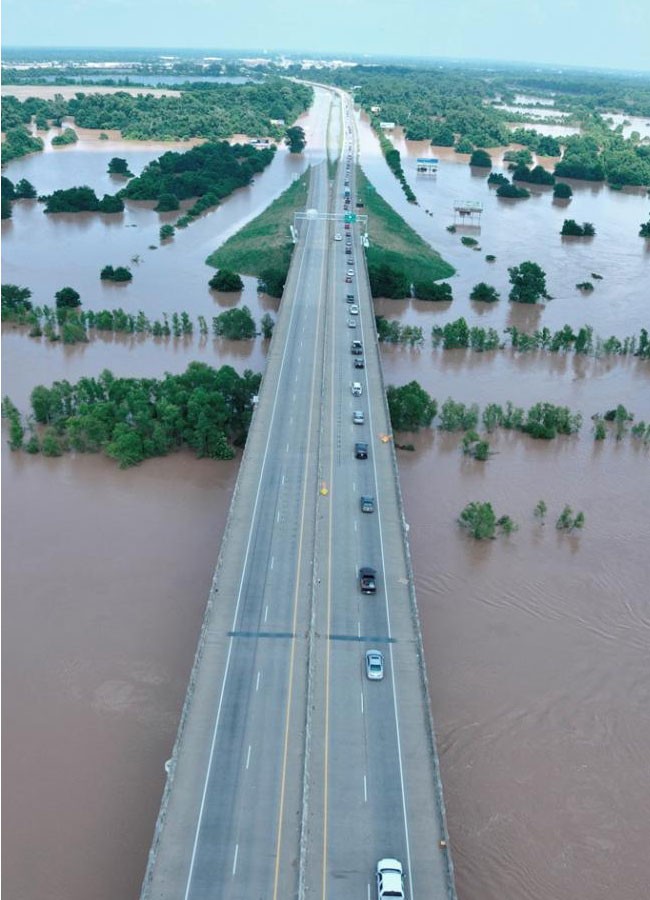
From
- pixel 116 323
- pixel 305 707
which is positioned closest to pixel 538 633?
pixel 305 707

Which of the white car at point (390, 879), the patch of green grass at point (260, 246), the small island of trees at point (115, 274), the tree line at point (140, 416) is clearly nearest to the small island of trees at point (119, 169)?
the patch of green grass at point (260, 246)

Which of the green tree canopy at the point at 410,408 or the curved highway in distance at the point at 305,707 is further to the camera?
the green tree canopy at the point at 410,408

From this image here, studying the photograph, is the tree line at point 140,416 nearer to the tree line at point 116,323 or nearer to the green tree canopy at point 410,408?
the green tree canopy at point 410,408

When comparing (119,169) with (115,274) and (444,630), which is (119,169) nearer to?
(115,274)

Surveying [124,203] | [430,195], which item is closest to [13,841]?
[124,203]

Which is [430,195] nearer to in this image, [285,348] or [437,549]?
[285,348]

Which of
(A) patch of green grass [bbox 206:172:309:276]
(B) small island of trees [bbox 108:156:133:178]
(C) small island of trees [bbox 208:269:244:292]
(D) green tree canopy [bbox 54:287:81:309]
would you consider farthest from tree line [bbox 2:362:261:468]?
(B) small island of trees [bbox 108:156:133:178]
